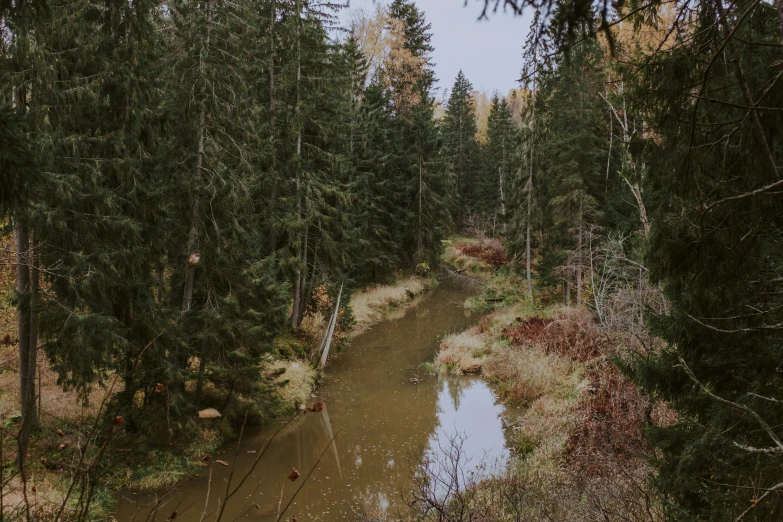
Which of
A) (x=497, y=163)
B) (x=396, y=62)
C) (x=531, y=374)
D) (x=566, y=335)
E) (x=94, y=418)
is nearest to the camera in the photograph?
(x=94, y=418)

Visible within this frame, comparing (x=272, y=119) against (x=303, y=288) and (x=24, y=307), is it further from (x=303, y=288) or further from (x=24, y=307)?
(x=24, y=307)

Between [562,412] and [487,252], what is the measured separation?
84.1 ft

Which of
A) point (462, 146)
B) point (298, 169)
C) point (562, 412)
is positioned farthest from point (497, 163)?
point (562, 412)

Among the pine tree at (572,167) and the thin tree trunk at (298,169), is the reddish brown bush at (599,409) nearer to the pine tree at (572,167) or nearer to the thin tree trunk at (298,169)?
the pine tree at (572,167)

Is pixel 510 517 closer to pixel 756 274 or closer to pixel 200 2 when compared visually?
pixel 756 274

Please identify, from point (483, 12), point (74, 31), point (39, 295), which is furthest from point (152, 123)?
point (483, 12)

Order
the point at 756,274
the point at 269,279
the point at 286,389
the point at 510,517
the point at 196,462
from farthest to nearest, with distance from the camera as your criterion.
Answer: the point at 286,389, the point at 269,279, the point at 196,462, the point at 510,517, the point at 756,274

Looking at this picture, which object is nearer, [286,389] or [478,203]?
[286,389]

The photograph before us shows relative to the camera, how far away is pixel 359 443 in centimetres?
1184

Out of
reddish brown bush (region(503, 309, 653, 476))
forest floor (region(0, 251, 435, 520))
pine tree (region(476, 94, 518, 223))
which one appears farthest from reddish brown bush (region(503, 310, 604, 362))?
pine tree (region(476, 94, 518, 223))

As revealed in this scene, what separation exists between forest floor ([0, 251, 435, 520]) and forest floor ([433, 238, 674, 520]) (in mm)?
4815

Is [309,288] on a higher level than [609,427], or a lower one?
higher

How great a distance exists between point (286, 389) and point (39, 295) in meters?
6.81

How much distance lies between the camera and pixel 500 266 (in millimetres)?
32969
